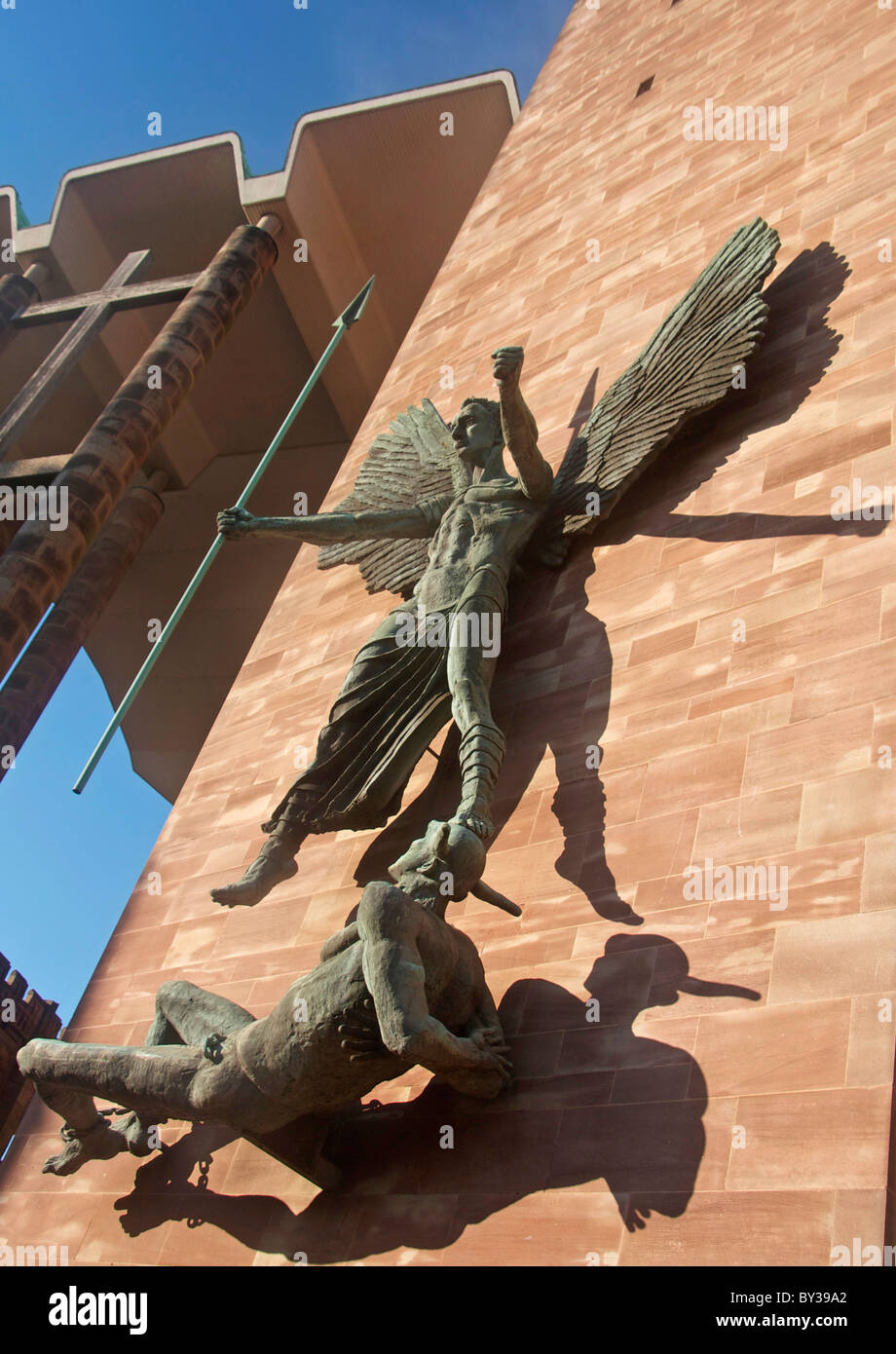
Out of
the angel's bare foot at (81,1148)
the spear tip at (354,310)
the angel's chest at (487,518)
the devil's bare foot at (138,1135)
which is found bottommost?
the devil's bare foot at (138,1135)

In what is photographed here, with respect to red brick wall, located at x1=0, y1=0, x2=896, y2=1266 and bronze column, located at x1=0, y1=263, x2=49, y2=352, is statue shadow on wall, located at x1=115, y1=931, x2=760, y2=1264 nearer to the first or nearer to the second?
red brick wall, located at x1=0, y1=0, x2=896, y2=1266

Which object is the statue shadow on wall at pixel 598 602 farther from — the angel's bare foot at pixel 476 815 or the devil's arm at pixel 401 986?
the devil's arm at pixel 401 986

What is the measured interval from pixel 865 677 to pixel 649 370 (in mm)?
2798

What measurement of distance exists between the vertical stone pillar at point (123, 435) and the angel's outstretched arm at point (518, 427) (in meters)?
6.23

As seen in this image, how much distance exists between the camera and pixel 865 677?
4477 mm

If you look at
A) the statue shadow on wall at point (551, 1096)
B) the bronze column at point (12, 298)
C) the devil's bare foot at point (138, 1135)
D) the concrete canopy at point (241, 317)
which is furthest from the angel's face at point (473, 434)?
the concrete canopy at point (241, 317)

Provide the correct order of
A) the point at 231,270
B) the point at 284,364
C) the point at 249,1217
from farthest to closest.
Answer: the point at 284,364
the point at 231,270
the point at 249,1217

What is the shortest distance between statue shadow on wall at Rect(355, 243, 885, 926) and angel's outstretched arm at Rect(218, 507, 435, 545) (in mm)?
639

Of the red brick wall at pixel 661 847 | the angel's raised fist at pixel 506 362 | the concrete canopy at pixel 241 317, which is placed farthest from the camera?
the concrete canopy at pixel 241 317

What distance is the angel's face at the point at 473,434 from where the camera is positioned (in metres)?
6.66

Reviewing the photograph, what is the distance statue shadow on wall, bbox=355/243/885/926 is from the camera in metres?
5.30

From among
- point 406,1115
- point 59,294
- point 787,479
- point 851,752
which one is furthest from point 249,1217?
point 59,294

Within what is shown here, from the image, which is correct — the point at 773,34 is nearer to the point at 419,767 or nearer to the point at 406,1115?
the point at 419,767

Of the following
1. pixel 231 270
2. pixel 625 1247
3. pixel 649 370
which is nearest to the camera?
pixel 625 1247
